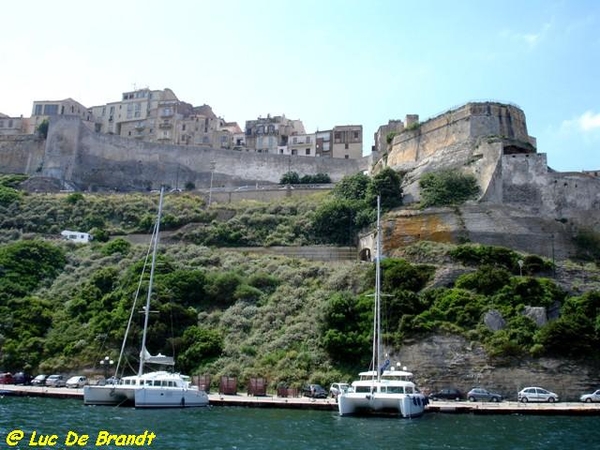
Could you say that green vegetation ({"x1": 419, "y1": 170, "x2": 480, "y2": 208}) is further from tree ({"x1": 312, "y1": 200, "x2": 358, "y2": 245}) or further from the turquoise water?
the turquoise water

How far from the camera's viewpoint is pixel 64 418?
2584cm

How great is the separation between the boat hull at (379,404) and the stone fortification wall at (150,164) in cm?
4907

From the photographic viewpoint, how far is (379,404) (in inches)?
1156

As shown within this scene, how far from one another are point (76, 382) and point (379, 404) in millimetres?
16662

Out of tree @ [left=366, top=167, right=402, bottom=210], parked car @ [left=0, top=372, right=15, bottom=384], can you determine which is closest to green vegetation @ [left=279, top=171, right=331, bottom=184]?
tree @ [left=366, top=167, right=402, bottom=210]

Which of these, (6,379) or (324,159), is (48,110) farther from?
(6,379)

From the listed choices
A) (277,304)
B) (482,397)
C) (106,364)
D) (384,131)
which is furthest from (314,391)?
(384,131)

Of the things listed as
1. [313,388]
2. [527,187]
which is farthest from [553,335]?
[527,187]

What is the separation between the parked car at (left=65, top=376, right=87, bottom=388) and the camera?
3609 cm

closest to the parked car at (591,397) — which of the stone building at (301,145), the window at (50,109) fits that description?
the stone building at (301,145)

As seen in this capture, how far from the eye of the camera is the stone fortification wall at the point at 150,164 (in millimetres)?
77438

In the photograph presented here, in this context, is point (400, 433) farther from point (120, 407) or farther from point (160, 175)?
point (160, 175)

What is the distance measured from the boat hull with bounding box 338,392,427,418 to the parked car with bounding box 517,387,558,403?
5795mm

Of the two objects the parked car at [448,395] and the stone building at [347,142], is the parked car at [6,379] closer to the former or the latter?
the parked car at [448,395]
